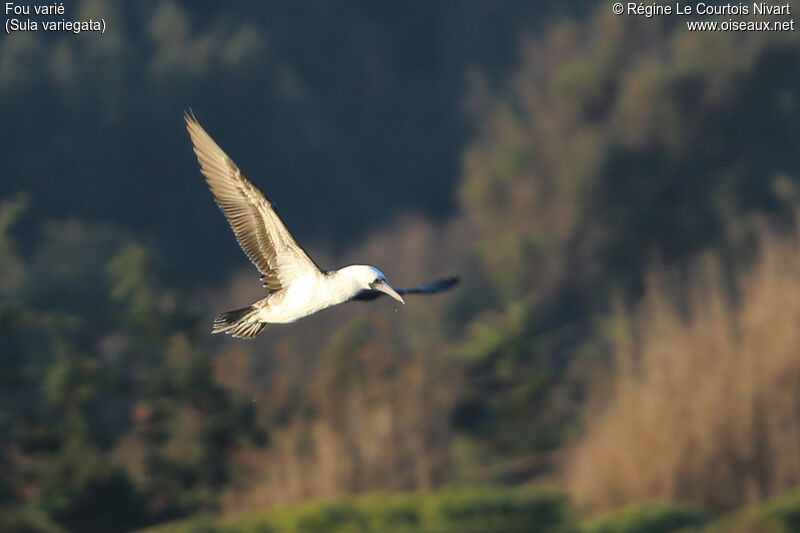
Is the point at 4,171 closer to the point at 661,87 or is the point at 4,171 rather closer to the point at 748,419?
the point at 661,87

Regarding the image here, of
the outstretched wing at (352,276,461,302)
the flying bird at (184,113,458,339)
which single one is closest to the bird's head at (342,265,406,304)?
the flying bird at (184,113,458,339)

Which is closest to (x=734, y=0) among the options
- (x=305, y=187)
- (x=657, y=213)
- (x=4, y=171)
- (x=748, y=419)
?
(x=657, y=213)

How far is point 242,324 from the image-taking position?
20.3 feet

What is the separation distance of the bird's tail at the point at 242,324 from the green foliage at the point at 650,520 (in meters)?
3.39

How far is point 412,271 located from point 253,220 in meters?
15.1

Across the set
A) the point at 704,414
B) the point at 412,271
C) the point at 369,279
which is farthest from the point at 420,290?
the point at 412,271

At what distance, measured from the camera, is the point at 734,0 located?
→ 85.7 ft

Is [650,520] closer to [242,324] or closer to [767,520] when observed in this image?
[767,520]

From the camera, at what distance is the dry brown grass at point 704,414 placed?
31.9 ft

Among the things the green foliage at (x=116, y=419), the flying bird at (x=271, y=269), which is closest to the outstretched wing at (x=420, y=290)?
the flying bird at (x=271, y=269)

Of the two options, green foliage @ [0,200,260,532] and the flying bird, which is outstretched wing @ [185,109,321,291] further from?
green foliage @ [0,200,260,532]

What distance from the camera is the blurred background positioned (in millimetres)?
9914

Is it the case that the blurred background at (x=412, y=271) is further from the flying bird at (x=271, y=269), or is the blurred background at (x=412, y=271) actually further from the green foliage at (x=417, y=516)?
the flying bird at (x=271, y=269)

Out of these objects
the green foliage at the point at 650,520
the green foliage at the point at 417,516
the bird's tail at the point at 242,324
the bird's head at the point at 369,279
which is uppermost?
the bird's tail at the point at 242,324
